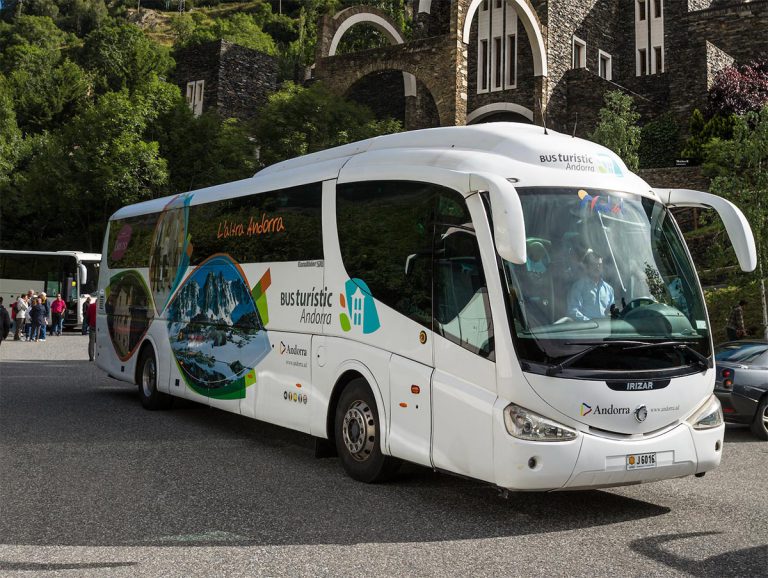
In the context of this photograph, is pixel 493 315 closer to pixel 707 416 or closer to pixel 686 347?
pixel 686 347

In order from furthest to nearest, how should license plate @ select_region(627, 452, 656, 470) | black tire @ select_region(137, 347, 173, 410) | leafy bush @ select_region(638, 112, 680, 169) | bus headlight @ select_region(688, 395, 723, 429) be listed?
leafy bush @ select_region(638, 112, 680, 169)
black tire @ select_region(137, 347, 173, 410)
bus headlight @ select_region(688, 395, 723, 429)
license plate @ select_region(627, 452, 656, 470)

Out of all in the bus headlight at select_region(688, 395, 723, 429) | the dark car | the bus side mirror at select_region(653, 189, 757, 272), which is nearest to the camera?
the bus headlight at select_region(688, 395, 723, 429)

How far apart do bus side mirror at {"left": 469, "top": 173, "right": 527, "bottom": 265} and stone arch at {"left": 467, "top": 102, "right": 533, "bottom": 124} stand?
34.9m

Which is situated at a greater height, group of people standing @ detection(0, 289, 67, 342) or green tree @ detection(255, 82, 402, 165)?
green tree @ detection(255, 82, 402, 165)

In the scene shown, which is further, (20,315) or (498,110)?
(498,110)

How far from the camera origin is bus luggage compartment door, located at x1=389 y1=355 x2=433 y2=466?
7.00 metres

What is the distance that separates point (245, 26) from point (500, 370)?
101984mm

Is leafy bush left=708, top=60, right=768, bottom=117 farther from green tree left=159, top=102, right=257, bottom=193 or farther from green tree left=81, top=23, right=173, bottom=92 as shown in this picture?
green tree left=81, top=23, right=173, bottom=92

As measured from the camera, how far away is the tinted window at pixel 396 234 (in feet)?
23.7

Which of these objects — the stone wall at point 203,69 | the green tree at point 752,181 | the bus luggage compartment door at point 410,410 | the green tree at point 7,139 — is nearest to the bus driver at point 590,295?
the bus luggage compartment door at point 410,410

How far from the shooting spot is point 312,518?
651 cm

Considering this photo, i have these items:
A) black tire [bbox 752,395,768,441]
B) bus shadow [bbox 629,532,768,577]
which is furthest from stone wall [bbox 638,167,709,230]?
bus shadow [bbox 629,532,768,577]

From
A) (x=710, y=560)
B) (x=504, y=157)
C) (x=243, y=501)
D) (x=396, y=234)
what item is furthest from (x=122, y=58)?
(x=710, y=560)

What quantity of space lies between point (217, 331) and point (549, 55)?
3241cm
